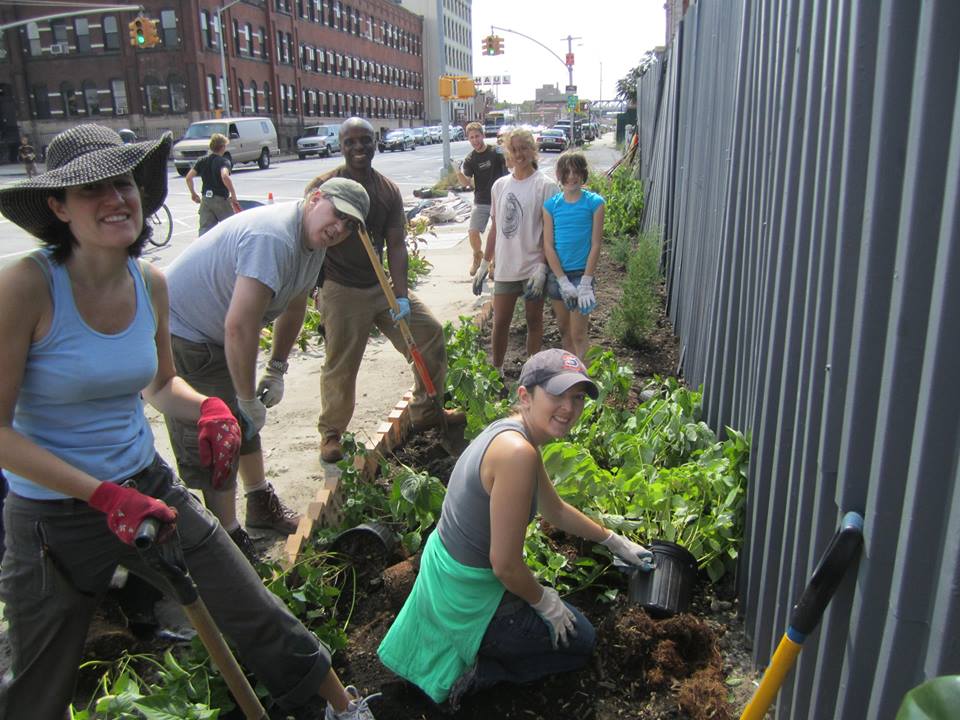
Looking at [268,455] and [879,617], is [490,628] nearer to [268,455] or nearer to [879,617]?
[879,617]

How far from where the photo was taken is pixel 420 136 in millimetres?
52781

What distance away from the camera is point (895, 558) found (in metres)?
1.58

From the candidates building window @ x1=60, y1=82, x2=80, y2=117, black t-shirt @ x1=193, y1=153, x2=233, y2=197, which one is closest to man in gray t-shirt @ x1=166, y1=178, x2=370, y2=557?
black t-shirt @ x1=193, y1=153, x2=233, y2=197

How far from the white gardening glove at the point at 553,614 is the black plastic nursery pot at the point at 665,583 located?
1.31ft

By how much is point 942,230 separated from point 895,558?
686mm

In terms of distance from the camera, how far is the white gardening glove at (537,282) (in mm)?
5172

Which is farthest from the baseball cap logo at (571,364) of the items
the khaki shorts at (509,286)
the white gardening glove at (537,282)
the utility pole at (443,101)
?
the utility pole at (443,101)

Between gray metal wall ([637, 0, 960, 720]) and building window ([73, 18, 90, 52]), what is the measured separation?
48.7 metres

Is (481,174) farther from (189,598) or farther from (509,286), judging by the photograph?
(189,598)

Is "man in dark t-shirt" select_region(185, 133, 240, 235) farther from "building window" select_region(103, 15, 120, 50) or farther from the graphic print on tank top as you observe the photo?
"building window" select_region(103, 15, 120, 50)

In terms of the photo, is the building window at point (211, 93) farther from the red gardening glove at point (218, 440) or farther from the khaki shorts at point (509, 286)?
the red gardening glove at point (218, 440)

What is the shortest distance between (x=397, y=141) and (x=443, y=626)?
47190mm

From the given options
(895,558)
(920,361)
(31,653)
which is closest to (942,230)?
(920,361)

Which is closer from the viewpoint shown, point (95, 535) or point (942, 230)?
point (942, 230)
